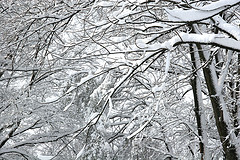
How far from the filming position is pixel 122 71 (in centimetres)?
614

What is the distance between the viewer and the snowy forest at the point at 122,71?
3.27m

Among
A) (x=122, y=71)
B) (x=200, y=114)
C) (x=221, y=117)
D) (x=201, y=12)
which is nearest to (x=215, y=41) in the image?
(x=201, y=12)

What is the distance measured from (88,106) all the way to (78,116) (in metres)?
1.73

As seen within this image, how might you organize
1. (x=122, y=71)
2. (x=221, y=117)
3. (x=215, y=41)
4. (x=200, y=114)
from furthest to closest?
(x=122, y=71) < (x=200, y=114) < (x=221, y=117) < (x=215, y=41)

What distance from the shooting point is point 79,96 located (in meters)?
6.80

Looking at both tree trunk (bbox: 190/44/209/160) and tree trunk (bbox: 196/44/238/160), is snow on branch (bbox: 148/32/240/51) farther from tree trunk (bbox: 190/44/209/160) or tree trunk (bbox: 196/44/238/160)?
tree trunk (bbox: 190/44/209/160)

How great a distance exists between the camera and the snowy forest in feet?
10.7

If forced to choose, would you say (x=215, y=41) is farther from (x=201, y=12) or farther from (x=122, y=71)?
(x=122, y=71)

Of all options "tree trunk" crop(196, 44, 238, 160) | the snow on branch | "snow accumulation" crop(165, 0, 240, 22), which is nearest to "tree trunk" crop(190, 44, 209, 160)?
"tree trunk" crop(196, 44, 238, 160)

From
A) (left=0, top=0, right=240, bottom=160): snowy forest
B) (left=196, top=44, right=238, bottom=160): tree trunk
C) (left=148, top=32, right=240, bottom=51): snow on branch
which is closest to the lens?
(left=148, top=32, right=240, bottom=51): snow on branch

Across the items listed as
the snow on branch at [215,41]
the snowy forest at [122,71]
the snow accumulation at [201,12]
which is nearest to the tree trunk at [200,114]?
the snowy forest at [122,71]

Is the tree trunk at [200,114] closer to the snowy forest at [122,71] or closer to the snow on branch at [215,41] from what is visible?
the snowy forest at [122,71]

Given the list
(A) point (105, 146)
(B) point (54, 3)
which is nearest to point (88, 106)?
(A) point (105, 146)

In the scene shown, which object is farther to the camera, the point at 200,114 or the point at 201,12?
the point at 200,114
